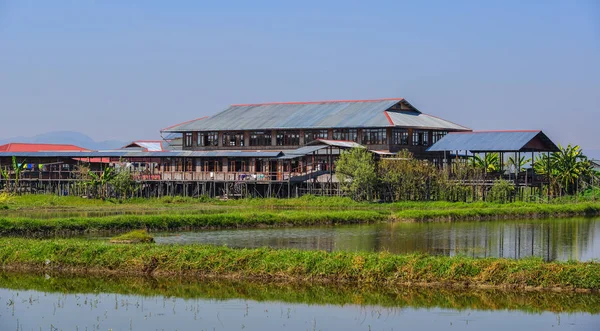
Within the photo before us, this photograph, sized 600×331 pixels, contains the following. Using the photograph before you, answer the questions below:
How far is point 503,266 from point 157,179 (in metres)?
41.2

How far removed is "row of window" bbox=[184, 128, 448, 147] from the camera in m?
60.1

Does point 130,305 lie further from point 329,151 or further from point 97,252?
point 329,151

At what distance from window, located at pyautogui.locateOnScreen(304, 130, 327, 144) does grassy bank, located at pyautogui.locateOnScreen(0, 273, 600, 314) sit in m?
38.4

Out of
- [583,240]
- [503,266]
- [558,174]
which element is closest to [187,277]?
[503,266]

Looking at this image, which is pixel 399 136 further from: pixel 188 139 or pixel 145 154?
pixel 188 139

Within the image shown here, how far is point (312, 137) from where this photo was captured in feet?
205

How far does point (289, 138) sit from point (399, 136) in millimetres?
7937

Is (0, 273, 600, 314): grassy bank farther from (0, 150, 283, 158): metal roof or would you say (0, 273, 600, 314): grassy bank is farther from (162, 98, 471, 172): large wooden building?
(0, 150, 283, 158): metal roof

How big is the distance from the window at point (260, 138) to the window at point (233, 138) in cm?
95

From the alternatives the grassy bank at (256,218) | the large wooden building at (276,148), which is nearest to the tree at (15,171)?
the large wooden building at (276,148)

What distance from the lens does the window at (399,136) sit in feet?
196

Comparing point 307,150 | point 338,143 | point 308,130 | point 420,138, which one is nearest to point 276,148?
point 308,130

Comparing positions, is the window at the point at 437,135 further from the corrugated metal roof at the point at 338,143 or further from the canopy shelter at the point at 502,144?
the corrugated metal roof at the point at 338,143

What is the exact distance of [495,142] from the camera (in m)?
54.4
